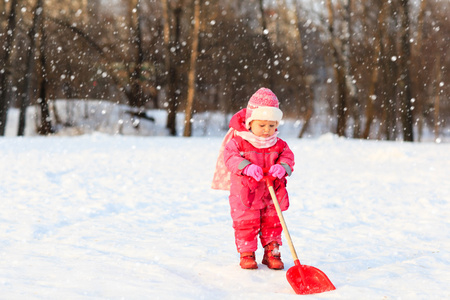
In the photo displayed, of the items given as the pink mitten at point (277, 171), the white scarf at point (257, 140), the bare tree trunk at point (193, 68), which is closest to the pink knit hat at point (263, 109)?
the white scarf at point (257, 140)

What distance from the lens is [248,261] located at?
155 inches

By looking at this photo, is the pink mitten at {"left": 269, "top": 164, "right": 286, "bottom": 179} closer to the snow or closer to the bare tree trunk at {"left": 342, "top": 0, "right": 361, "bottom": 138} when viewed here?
the snow

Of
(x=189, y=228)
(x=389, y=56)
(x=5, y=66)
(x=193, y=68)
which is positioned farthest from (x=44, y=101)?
(x=189, y=228)

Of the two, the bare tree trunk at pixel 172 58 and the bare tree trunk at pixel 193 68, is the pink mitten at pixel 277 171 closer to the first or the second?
the bare tree trunk at pixel 193 68

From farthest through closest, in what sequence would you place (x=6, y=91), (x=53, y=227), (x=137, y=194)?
(x=6, y=91), (x=137, y=194), (x=53, y=227)

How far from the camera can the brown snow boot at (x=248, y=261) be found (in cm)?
392

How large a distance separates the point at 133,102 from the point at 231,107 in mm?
5262

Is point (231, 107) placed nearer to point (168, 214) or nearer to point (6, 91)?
point (6, 91)

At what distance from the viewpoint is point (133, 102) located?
80.1 feet

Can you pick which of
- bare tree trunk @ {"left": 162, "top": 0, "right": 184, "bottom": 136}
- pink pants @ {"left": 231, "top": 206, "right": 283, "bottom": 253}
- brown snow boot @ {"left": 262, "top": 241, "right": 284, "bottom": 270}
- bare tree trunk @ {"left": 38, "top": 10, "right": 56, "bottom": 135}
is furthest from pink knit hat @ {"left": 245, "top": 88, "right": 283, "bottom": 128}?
bare tree trunk @ {"left": 38, "top": 10, "right": 56, "bottom": 135}

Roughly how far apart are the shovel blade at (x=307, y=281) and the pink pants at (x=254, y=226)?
1.56 ft

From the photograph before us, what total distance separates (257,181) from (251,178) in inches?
2.0

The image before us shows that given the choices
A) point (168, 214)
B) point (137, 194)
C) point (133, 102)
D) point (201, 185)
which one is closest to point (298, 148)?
point (201, 185)

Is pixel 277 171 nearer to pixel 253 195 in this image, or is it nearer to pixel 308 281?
pixel 253 195
